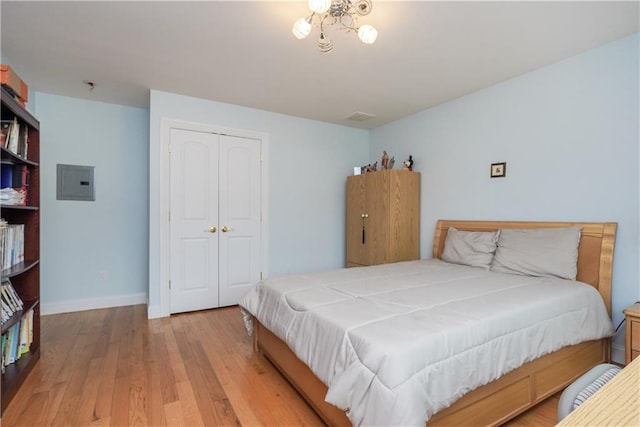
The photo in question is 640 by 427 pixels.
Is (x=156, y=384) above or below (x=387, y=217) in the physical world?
below

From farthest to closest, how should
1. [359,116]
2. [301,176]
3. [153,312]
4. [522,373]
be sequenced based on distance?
[301,176] < [359,116] < [153,312] < [522,373]

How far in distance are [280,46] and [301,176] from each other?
2.05 meters

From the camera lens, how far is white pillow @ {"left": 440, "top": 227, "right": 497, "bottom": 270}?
2895mm

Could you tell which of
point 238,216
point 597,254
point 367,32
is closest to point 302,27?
point 367,32

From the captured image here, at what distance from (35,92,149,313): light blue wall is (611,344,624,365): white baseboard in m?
4.60

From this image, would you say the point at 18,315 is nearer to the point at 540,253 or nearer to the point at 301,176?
the point at 301,176

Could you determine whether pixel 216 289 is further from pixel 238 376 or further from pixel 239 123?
pixel 239 123

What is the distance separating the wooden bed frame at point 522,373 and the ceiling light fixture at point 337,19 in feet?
6.40

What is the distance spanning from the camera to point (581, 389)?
879 mm

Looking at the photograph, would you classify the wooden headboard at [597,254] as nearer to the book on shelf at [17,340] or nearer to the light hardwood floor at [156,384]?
the light hardwood floor at [156,384]

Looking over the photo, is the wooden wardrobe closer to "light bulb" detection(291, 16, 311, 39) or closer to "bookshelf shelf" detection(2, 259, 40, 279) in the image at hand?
"light bulb" detection(291, 16, 311, 39)

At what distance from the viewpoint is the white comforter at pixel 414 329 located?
1.24 meters

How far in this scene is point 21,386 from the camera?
2.00 meters

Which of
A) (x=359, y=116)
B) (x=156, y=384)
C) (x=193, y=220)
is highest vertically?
(x=359, y=116)
